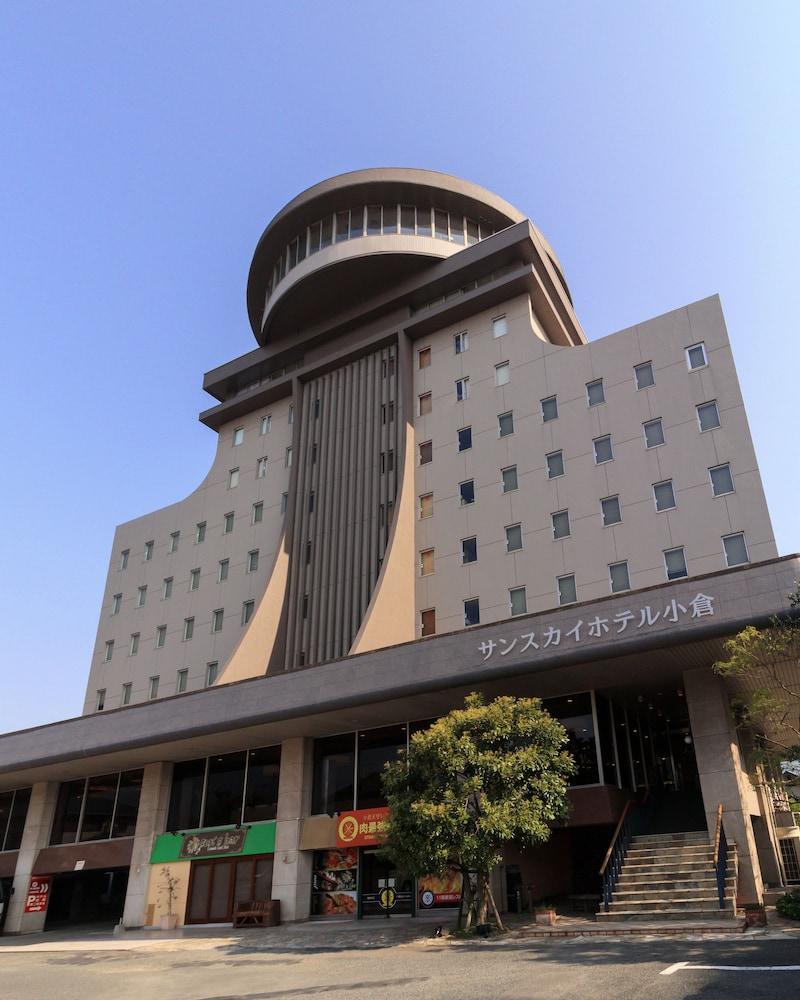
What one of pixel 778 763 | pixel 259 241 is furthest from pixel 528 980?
pixel 259 241

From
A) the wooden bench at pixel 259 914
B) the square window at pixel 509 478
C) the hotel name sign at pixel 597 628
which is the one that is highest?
the square window at pixel 509 478

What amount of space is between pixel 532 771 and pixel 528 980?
25.2 feet

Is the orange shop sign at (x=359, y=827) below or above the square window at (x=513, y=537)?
below

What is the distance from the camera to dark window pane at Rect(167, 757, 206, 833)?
3231 centimetres

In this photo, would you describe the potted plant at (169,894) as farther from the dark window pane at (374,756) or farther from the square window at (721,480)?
the square window at (721,480)

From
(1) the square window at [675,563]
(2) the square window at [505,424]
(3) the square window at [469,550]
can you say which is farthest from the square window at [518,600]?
(2) the square window at [505,424]

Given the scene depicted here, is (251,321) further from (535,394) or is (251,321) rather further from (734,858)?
(734,858)

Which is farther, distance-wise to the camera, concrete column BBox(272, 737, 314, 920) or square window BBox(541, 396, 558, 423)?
square window BBox(541, 396, 558, 423)

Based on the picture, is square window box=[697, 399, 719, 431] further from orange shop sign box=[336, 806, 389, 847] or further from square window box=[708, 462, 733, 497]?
orange shop sign box=[336, 806, 389, 847]

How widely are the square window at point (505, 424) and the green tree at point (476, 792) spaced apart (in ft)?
50.3

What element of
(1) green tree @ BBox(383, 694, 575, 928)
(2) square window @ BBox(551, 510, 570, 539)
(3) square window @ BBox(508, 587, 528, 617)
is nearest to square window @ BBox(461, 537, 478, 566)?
(3) square window @ BBox(508, 587, 528, 617)

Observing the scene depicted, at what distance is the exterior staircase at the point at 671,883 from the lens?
18266 millimetres


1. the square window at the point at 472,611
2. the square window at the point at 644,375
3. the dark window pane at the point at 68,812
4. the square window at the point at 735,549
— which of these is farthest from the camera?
the dark window pane at the point at 68,812

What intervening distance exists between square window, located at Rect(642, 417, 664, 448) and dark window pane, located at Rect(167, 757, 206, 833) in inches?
892
